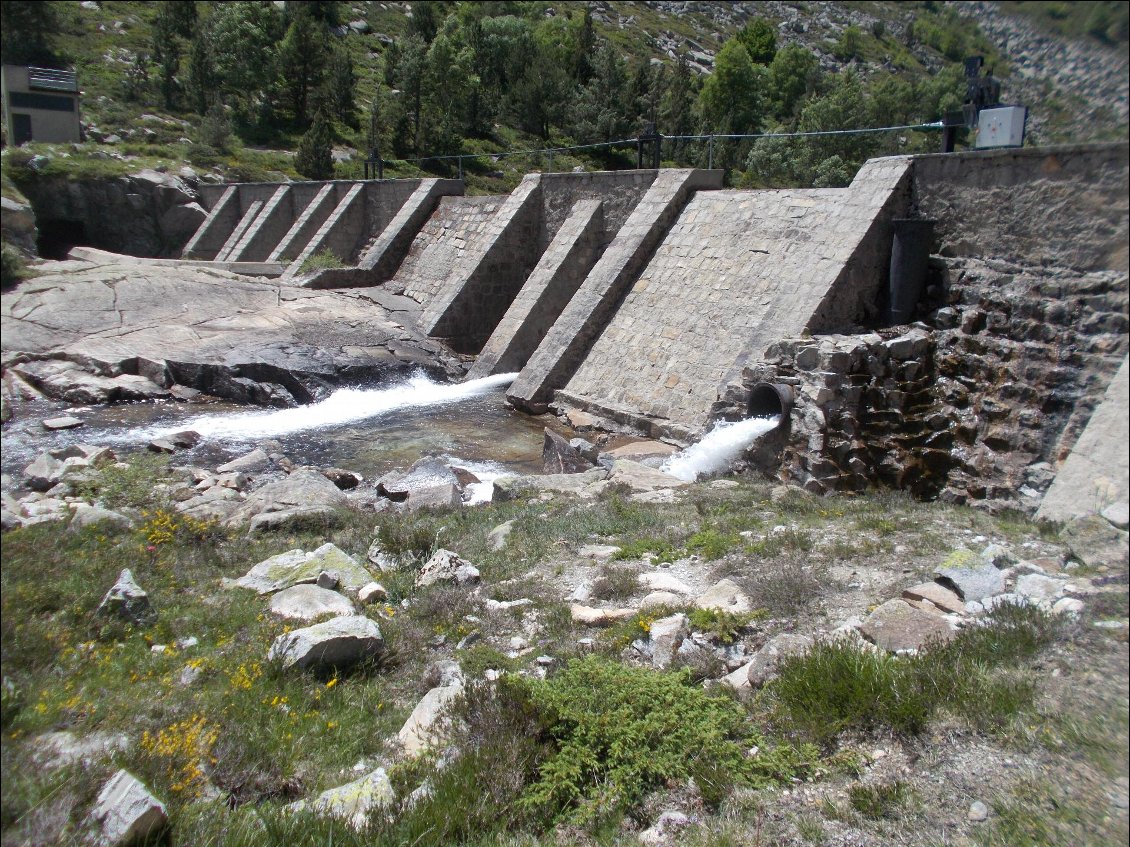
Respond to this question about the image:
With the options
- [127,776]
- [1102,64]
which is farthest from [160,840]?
[1102,64]

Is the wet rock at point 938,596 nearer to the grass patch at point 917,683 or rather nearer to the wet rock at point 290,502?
the grass patch at point 917,683

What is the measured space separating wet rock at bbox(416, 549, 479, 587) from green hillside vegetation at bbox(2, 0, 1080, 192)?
2072 centimetres

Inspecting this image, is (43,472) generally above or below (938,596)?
above

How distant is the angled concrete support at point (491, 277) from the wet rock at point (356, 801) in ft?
39.2

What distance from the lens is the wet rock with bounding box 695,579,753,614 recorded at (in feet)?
14.9

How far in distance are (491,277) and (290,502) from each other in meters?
9.10

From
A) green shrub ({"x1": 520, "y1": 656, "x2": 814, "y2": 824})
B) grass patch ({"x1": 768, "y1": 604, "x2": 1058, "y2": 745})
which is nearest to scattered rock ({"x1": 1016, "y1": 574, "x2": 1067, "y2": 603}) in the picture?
grass patch ({"x1": 768, "y1": 604, "x2": 1058, "y2": 745})

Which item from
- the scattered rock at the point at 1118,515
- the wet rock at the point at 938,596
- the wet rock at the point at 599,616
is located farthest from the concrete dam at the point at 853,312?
the wet rock at the point at 599,616

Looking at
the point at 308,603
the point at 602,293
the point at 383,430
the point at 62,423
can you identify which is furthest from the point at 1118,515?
the point at 602,293

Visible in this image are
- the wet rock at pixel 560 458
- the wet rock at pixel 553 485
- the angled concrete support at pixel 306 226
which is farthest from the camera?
the angled concrete support at pixel 306 226

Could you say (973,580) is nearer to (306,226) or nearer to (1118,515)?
(1118,515)

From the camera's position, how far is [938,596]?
4.15 meters

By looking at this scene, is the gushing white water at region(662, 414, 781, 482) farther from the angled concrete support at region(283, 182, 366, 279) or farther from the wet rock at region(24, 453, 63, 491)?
the angled concrete support at region(283, 182, 366, 279)

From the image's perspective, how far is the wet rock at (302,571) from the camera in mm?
5094
